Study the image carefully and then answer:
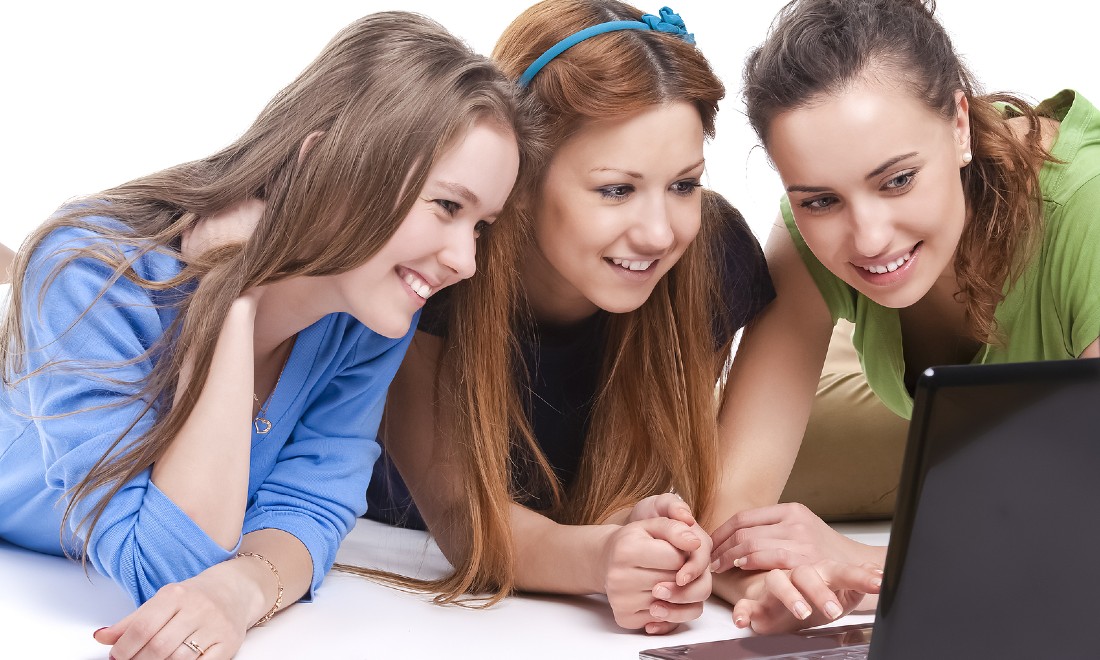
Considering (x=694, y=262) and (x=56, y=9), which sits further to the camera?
(x=56, y=9)

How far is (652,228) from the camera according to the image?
1.54 meters

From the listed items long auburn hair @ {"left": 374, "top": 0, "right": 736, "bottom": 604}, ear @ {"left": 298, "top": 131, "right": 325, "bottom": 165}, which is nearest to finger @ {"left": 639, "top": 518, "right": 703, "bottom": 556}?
long auburn hair @ {"left": 374, "top": 0, "right": 736, "bottom": 604}

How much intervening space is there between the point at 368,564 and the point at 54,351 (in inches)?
24.6

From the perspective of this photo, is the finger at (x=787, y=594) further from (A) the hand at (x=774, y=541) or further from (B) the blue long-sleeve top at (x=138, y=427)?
(B) the blue long-sleeve top at (x=138, y=427)

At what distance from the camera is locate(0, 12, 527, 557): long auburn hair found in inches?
53.9

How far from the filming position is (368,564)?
178 centimetres

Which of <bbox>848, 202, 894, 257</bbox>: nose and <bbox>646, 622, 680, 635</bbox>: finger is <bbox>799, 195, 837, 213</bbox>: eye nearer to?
<bbox>848, 202, 894, 257</bbox>: nose

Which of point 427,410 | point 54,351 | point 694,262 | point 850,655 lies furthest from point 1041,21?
point 54,351

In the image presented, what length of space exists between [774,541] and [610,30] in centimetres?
74

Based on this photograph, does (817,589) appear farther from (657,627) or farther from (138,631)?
(138,631)

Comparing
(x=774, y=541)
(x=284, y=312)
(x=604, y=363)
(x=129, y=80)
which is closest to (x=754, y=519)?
(x=774, y=541)

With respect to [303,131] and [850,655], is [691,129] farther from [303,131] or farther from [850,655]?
[850,655]

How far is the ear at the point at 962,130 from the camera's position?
1.54 m

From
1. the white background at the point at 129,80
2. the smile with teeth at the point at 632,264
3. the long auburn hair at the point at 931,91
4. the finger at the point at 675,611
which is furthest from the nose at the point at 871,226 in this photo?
the white background at the point at 129,80
